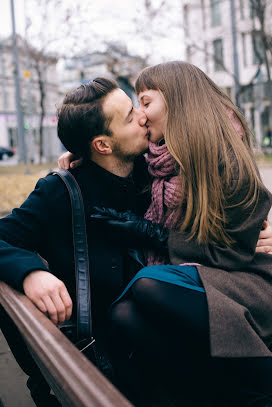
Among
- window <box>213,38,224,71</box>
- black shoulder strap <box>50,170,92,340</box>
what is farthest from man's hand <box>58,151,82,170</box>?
window <box>213,38,224,71</box>

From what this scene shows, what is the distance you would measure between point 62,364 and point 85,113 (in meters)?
1.28

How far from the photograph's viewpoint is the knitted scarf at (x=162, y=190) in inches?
82.4

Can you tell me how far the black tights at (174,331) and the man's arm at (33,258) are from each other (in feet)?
0.89

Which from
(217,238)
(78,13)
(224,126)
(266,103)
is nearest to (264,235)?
(217,238)

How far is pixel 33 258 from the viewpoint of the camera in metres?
1.99

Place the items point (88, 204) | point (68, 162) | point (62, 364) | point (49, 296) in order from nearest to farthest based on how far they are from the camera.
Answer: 1. point (62, 364)
2. point (49, 296)
3. point (88, 204)
4. point (68, 162)

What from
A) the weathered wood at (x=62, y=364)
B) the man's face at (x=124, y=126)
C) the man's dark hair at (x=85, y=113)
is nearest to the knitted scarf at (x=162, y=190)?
the man's face at (x=124, y=126)

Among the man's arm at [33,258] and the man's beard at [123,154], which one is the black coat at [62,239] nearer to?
the man's arm at [33,258]

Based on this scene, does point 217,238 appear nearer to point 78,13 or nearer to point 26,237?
point 26,237

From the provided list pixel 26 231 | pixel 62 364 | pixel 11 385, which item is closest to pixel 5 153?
pixel 11 385

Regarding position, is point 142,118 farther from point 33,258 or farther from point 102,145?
point 33,258

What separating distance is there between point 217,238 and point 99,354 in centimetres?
67

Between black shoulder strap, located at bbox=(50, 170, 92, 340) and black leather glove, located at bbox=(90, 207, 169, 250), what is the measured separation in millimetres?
88

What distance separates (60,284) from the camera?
1846 millimetres
